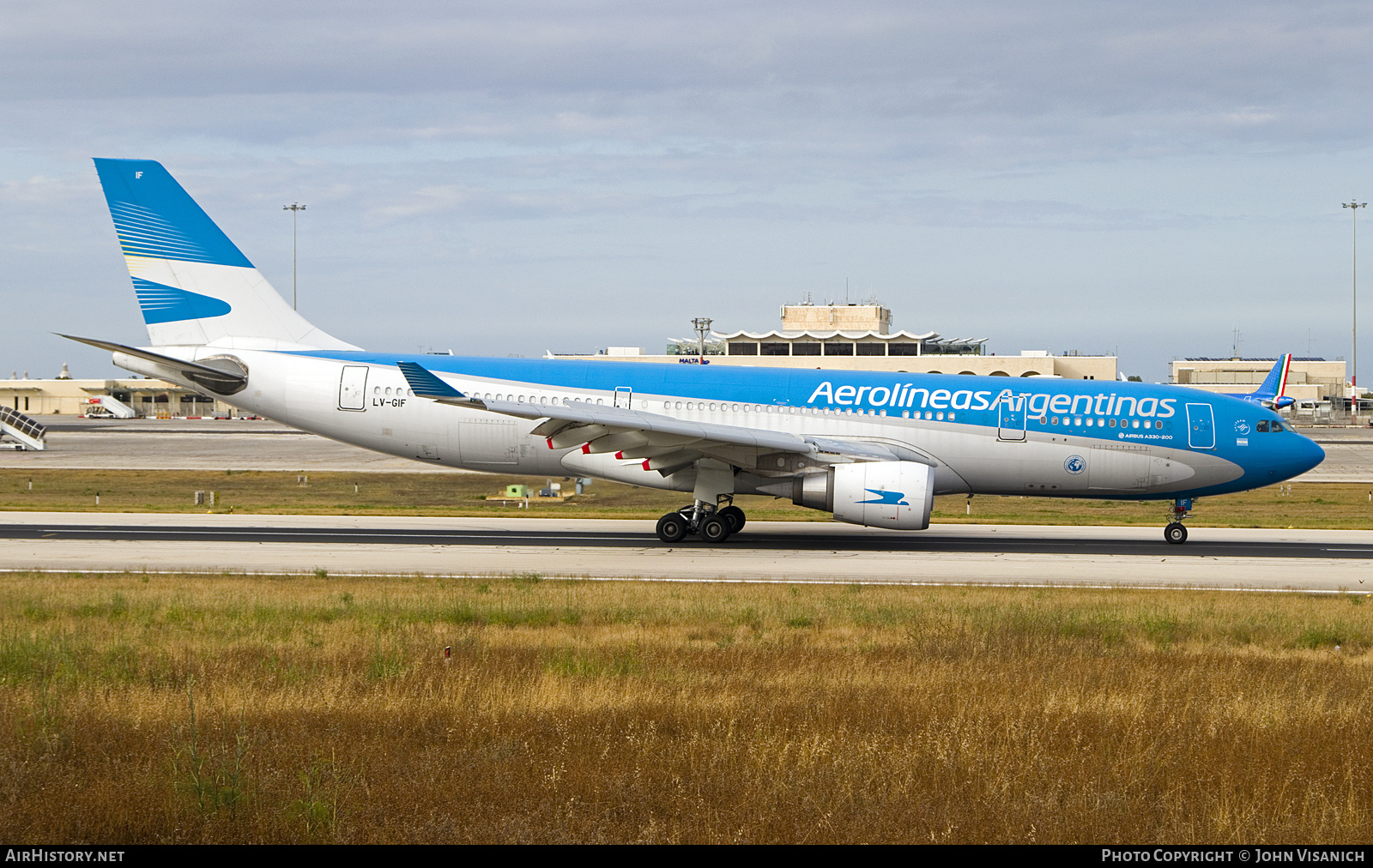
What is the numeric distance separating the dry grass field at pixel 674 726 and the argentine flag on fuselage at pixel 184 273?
1400cm

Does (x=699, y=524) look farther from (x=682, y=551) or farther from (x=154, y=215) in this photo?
(x=154, y=215)

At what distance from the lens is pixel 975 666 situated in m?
12.0

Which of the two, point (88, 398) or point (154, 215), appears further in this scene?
point (88, 398)

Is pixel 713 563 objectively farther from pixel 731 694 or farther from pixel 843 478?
pixel 731 694

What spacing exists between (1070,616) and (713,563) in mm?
8602

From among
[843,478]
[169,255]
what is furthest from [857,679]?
[169,255]

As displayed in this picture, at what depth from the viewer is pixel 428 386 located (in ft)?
79.9

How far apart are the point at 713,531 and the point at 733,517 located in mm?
1005

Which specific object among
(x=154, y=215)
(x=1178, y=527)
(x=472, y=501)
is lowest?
(x=472, y=501)

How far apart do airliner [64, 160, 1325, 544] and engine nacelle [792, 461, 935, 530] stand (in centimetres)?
7

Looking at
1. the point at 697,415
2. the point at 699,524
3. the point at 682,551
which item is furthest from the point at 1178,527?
the point at 682,551

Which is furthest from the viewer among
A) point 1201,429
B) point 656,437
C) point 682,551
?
point 1201,429

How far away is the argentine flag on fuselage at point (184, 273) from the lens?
27594 mm

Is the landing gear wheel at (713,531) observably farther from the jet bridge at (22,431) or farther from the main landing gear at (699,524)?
the jet bridge at (22,431)
